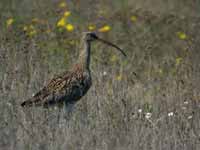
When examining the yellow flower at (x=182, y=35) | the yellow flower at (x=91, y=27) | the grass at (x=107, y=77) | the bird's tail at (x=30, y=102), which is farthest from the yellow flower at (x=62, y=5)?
the bird's tail at (x=30, y=102)

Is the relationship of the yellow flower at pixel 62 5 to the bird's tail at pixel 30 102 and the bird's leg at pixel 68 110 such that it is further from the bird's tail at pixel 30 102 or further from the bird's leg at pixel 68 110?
the bird's tail at pixel 30 102

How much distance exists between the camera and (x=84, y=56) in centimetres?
1091

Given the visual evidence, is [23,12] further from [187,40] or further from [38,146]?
[38,146]

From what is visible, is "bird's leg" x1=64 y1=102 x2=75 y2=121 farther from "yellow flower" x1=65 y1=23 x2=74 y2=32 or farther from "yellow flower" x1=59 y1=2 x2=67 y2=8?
"yellow flower" x1=59 y1=2 x2=67 y2=8

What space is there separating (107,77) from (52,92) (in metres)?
1.18

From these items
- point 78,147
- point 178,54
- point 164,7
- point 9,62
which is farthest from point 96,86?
point 164,7

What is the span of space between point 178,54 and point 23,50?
3559 millimetres

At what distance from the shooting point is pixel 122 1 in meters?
17.4

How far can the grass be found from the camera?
8.72 meters

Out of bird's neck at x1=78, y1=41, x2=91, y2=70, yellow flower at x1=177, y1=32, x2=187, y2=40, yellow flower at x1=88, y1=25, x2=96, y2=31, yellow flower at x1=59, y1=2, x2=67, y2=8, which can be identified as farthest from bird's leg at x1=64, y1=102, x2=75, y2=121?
yellow flower at x1=59, y1=2, x2=67, y2=8

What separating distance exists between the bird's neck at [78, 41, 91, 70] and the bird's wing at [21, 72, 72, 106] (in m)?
0.26

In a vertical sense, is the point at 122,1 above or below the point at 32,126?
above

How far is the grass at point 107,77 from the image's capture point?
8.72 m

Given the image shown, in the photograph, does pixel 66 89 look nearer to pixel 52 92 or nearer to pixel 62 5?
pixel 52 92
